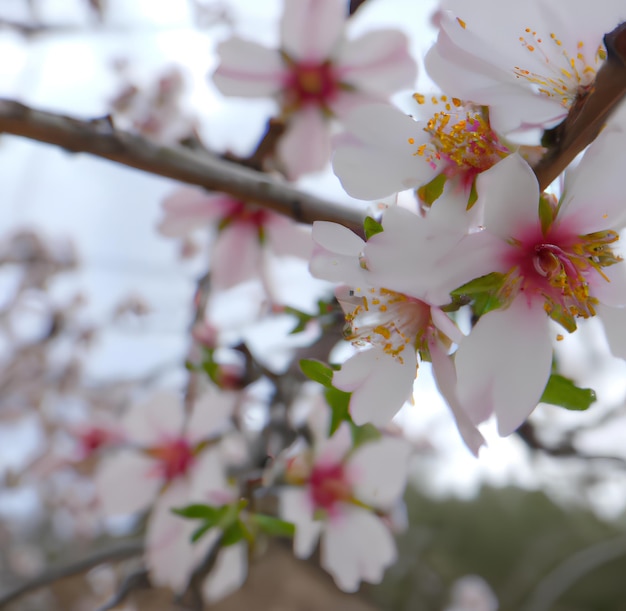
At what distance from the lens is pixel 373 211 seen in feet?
0.94

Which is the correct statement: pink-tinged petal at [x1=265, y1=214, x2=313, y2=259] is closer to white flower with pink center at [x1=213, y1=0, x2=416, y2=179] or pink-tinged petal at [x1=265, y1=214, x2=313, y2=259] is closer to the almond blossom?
white flower with pink center at [x1=213, y1=0, x2=416, y2=179]

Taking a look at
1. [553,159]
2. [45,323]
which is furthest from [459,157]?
[45,323]

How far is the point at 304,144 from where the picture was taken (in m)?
0.56

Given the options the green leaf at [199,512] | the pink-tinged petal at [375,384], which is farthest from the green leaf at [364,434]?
the pink-tinged petal at [375,384]

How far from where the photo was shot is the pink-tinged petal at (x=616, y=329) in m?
0.23

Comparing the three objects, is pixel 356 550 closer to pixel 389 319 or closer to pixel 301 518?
pixel 301 518

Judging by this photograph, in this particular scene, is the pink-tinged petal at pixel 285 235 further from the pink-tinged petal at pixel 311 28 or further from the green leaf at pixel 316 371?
A: the green leaf at pixel 316 371

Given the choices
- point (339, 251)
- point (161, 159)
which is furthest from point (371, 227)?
point (161, 159)

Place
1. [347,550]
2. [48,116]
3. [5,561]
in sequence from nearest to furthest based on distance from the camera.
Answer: [48,116]
[347,550]
[5,561]

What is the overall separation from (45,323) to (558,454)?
1558 millimetres

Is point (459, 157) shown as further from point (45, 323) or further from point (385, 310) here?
point (45, 323)

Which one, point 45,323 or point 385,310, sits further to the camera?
point 45,323

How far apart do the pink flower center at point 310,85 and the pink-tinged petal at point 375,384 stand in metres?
0.38

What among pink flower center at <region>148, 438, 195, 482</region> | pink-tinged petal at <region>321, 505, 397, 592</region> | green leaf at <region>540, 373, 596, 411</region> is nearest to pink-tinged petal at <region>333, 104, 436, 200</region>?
green leaf at <region>540, 373, 596, 411</region>
